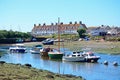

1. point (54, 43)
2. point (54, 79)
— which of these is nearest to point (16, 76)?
point (54, 79)

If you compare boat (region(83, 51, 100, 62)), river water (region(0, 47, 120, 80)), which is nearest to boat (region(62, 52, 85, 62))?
boat (region(83, 51, 100, 62))

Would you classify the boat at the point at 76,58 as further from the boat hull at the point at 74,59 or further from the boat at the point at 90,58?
the boat at the point at 90,58

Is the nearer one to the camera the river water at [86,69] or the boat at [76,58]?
the river water at [86,69]

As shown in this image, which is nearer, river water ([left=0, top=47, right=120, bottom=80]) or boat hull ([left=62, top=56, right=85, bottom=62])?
river water ([left=0, top=47, right=120, bottom=80])

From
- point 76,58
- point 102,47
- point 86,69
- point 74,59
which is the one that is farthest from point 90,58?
point 102,47

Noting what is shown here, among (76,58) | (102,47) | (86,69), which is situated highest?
(102,47)

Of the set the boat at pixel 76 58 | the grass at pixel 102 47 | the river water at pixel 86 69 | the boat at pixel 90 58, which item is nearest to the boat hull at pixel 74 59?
Answer: the boat at pixel 76 58

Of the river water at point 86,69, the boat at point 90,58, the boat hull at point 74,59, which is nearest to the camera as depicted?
the river water at point 86,69

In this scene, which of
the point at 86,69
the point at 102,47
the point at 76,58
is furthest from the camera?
the point at 102,47

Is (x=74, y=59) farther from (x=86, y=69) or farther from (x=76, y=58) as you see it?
(x=86, y=69)

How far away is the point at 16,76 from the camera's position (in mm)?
31453

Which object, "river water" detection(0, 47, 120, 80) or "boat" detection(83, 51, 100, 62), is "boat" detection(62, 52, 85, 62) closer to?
"boat" detection(83, 51, 100, 62)

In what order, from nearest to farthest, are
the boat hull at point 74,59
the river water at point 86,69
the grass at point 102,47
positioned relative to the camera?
the river water at point 86,69 < the boat hull at point 74,59 < the grass at point 102,47

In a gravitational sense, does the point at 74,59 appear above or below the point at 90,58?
below
